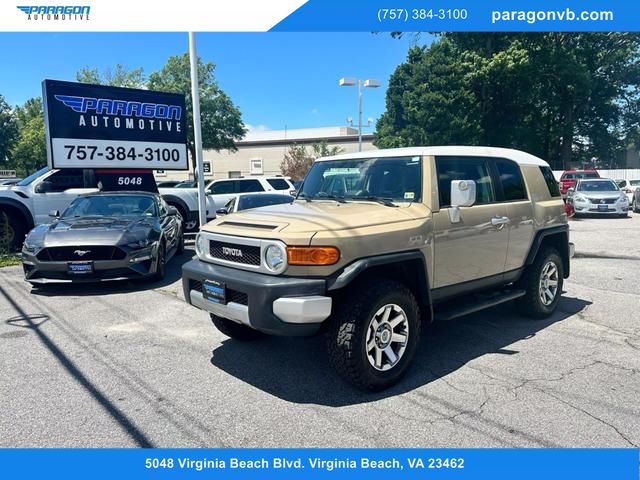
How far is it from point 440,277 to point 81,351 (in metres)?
3.48

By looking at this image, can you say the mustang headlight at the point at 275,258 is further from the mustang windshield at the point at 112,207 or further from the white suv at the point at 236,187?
the white suv at the point at 236,187

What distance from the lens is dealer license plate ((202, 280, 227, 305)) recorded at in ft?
12.1

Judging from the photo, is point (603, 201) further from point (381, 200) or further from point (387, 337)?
point (387, 337)

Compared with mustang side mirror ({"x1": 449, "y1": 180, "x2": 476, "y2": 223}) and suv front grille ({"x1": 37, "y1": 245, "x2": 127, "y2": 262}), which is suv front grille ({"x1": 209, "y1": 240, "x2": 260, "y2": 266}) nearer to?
mustang side mirror ({"x1": 449, "y1": 180, "x2": 476, "y2": 223})

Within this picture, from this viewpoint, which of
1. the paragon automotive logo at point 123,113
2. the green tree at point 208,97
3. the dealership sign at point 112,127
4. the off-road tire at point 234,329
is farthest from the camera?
the green tree at point 208,97

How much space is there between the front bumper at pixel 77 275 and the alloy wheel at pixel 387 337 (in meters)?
4.46

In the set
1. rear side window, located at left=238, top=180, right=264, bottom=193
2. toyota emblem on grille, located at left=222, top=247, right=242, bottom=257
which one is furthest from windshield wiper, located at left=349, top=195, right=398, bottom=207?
rear side window, located at left=238, top=180, right=264, bottom=193

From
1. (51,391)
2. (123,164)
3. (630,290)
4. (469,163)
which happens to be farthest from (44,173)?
(630,290)

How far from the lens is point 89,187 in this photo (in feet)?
38.4

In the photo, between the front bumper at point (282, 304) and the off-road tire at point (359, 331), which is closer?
the front bumper at point (282, 304)

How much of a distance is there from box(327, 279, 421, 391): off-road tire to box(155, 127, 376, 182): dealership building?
4952 cm

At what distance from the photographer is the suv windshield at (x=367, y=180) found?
424 cm

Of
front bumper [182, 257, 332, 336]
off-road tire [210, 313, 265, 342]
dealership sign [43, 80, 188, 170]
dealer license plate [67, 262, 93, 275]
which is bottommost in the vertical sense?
off-road tire [210, 313, 265, 342]

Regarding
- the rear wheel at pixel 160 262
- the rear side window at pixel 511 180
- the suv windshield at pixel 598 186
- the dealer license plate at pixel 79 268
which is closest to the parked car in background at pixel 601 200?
the suv windshield at pixel 598 186
